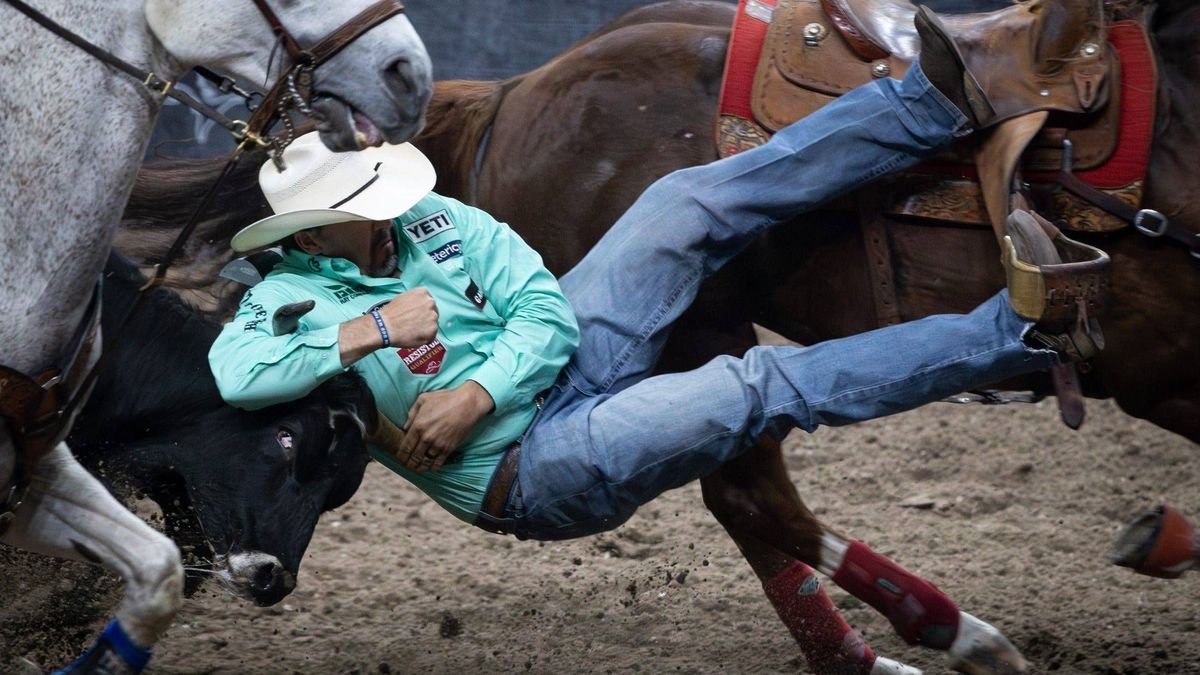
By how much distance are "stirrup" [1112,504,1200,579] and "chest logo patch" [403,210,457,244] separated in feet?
5.36

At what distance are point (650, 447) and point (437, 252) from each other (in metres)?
0.63

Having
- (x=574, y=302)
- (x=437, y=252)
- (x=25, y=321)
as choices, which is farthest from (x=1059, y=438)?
(x=25, y=321)

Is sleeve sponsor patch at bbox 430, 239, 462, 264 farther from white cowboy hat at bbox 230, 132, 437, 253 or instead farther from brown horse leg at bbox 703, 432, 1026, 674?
brown horse leg at bbox 703, 432, 1026, 674

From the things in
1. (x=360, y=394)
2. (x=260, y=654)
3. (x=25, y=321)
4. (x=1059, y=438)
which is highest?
(x=25, y=321)

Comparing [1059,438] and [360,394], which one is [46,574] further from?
[1059,438]

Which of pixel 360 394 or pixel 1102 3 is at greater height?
pixel 1102 3

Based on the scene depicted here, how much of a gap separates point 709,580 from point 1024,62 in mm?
1804

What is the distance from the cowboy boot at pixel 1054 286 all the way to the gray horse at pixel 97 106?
3.95 ft

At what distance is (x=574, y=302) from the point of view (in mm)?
2918

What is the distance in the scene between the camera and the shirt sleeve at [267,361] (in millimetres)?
2418

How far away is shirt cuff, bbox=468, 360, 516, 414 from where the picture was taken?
263 cm

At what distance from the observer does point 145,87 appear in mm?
2156

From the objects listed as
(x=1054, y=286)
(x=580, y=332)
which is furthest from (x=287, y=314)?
(x=1054, y=286)

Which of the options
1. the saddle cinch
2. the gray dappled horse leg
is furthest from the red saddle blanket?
the gray dappled horse leg
